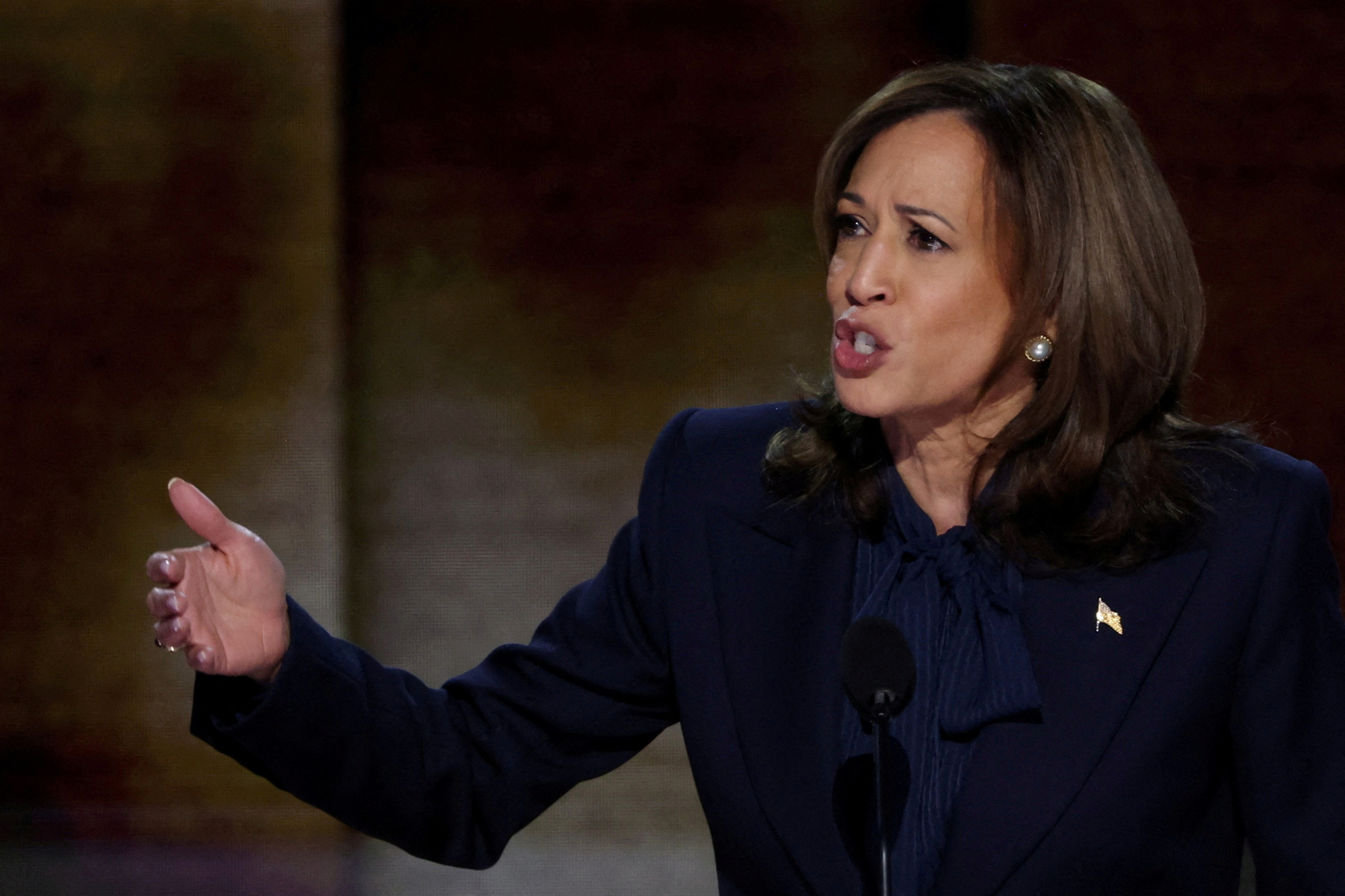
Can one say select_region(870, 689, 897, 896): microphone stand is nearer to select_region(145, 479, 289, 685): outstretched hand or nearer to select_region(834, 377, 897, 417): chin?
select_region(834, 377, 897, 417): chin

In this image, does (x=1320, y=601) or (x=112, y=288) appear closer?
(x=1320, y=601)

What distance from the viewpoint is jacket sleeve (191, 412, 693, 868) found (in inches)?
58.1

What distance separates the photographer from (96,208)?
3.87 m

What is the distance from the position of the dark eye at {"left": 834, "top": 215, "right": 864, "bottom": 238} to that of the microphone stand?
27.3 inches

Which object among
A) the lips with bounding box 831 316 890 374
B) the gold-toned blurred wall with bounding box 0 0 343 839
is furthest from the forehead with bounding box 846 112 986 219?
the gold-toned blurred wall with bounding box 0 0 343 839

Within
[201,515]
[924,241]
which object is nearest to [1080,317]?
[924,241]

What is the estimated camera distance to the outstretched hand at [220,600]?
4.49 feet

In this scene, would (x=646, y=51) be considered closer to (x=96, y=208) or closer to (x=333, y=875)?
(x=96, y=208)

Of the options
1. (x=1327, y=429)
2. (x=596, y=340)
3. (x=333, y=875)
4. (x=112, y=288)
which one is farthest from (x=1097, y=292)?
(x=112, y=288)

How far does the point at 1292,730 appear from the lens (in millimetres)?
1463

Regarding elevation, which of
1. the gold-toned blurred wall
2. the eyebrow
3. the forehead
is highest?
the forehead

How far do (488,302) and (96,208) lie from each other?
1.10m

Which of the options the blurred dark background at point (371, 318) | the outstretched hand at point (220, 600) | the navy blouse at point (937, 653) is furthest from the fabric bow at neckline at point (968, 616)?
the blurred dark background at point (371, 318)

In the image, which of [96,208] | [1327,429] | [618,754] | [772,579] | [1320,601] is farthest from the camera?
[96,208]
